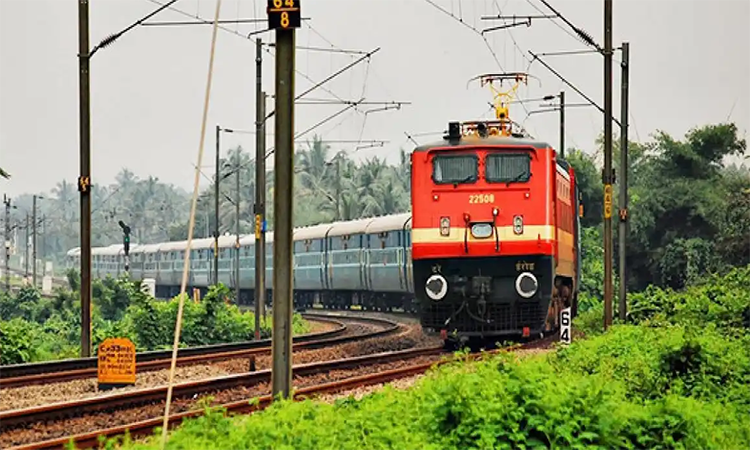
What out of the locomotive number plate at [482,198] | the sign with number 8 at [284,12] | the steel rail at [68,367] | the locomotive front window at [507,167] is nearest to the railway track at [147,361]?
the steel rail at [68,367]

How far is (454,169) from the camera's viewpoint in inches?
926

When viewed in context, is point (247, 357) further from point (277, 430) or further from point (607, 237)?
point (277, 430)

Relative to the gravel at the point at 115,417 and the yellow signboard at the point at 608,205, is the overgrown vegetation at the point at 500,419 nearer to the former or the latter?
the gravel at the point at 115,417

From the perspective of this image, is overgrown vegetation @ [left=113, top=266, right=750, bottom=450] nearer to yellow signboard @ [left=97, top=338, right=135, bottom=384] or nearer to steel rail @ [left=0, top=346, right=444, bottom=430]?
steel rail @ [left=0, top=346, right=444, bottom=430]

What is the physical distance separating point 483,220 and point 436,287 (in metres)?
1.57

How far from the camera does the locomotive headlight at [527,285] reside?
77.2 ft

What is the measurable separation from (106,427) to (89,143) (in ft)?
38.4

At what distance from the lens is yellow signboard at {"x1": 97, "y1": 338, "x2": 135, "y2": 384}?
18.8 metres

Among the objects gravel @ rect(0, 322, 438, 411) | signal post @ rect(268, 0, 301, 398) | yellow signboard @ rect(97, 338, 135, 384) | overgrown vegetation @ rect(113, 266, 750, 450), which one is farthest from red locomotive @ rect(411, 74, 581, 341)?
signal post @ rect(268, 0, 301, 398)

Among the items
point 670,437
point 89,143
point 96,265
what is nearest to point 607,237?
point 89,143

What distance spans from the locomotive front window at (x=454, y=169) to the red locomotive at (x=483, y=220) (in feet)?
0.06

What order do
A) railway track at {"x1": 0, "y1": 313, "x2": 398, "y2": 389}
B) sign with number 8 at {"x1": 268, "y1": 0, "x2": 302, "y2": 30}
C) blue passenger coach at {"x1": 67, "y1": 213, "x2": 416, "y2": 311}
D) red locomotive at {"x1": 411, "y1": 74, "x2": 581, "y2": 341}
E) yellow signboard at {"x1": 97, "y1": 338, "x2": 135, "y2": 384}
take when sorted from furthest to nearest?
blue passenger coach at {"x1": 67, "y1": 213, "x2": 416, "y2": 311} < red locomotive at {"x1": 411, "y1": 74, "x2": 581, "y2": 341} < railway track at {"x1": 0, "y1": 313, "x2": 398, "y2": 389} < yellow signboard at {"x1": 97, "y1": 338, "x2": 135, "y2": 384} < sign with number 8 at {"x1": 268, "y1": 0, "x2": 302, "y2": 30}

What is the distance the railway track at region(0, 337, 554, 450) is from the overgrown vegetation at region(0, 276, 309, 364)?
843 centimetres

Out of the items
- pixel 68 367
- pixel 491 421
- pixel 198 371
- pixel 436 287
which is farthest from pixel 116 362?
pixel 491 421
